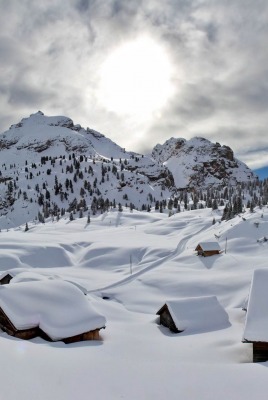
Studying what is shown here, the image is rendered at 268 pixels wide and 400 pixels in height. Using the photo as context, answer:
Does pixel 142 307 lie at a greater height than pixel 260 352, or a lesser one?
lesser

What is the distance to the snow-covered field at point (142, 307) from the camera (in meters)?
12.9

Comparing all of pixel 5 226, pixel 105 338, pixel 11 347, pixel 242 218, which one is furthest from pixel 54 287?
pixel 5 226

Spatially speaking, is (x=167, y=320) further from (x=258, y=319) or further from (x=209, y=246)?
(x=209, y=246)

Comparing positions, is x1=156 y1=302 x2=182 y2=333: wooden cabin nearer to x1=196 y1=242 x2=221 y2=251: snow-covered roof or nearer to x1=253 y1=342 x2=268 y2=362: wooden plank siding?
x1=253 y1=342 x2=268 y2=362: wooden plank siding

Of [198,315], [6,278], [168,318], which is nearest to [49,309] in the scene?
[168,318]

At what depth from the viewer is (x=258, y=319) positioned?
22.4 metres

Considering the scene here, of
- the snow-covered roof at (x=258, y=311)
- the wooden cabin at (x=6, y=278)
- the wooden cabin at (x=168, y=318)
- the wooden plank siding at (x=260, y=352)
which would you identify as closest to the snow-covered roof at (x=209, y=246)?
the wooden cabin at (x=168, y=318)

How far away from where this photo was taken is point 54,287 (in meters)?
27.1

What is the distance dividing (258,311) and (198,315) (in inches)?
374

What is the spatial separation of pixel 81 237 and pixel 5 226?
84.0m

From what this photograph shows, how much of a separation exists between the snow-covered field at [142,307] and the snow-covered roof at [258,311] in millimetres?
1764

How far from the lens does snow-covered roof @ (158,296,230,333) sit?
3061 centimetres

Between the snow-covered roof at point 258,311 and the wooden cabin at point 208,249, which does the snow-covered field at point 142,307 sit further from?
the snow-covered roof at point 258,311

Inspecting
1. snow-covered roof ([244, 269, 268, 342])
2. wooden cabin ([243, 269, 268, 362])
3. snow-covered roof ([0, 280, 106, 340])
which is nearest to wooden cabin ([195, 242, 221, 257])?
snow-covered roof ([244, 269, 268, 342])
